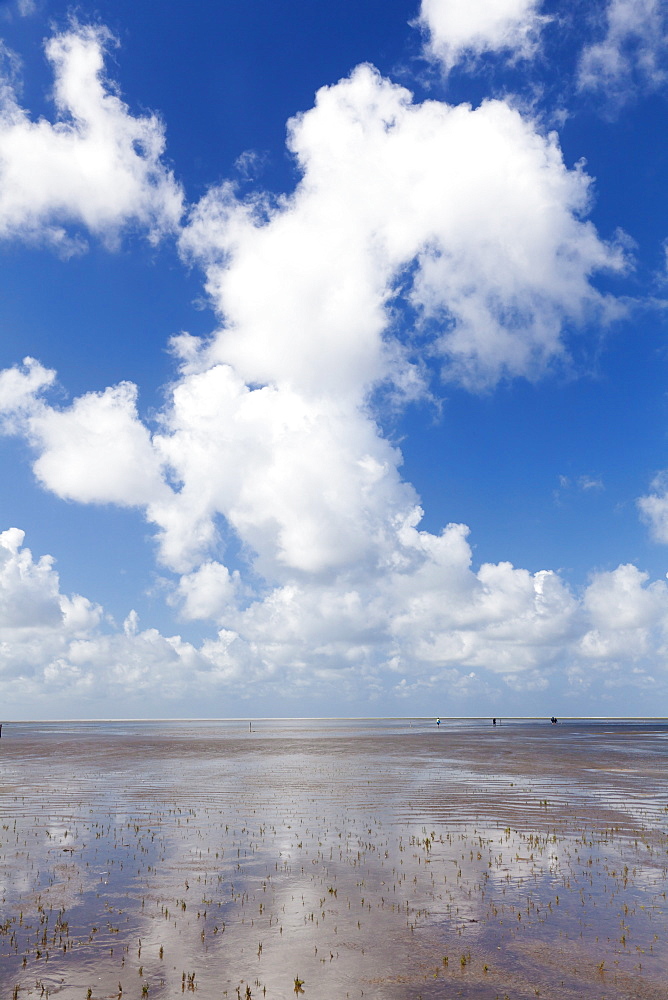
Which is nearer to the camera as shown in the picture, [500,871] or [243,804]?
[500,871]

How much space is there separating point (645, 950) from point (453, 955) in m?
4.40

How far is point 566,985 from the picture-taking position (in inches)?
512

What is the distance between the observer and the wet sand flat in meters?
13.3

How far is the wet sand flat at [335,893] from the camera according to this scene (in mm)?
13336

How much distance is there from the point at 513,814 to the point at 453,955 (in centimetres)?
1832

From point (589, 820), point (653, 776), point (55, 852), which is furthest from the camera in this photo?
point (653, 776)

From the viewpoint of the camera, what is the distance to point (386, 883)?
1970 cm

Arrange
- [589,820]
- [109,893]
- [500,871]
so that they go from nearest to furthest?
[109,893], [500,871], [589,820]

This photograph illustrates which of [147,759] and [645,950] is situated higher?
[645,950]

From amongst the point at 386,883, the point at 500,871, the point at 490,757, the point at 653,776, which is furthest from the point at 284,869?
the point at 490,757

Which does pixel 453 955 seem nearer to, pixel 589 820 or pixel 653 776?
pixel 589 820

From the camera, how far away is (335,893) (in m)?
18.8

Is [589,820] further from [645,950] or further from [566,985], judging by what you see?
[566,985]

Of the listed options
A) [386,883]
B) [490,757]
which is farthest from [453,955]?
[490,757]
